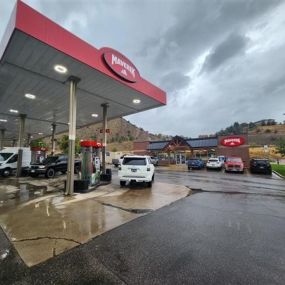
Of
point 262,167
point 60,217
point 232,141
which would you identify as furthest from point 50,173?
point 232,141

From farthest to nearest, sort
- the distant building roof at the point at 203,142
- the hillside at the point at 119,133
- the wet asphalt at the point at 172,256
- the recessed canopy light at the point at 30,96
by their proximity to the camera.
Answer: the hillside at the point at 119,133 → the distant building roof at the point at 203,142 → the recessed canopy light at the point at 30,96 → the wet asphalt at the point at 172,256

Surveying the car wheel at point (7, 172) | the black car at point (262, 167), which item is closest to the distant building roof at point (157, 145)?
the black car at point (262, 167)

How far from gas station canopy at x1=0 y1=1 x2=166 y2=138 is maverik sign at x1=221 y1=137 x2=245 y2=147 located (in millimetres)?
21505

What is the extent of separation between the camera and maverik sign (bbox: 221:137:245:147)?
3135 centimetres

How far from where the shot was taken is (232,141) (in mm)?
32000

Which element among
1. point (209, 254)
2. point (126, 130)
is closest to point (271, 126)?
point (126, 130)

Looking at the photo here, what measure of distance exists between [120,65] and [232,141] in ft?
88.6

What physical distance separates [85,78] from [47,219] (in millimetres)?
7147

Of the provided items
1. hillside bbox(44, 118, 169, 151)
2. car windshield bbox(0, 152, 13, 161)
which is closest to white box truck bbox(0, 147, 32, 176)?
car windshield bbox(0, 152, 13, 161)

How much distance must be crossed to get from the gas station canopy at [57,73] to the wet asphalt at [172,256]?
6380mm

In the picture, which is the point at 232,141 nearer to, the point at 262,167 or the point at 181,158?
the point at 262,167

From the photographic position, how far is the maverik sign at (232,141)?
31347mm

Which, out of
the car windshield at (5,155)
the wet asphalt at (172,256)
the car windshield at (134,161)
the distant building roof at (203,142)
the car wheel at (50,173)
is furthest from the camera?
the distant building roof at (203,142)

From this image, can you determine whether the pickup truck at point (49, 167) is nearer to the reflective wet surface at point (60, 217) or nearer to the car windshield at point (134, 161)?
the reflective wet surface at point (60, 217)
